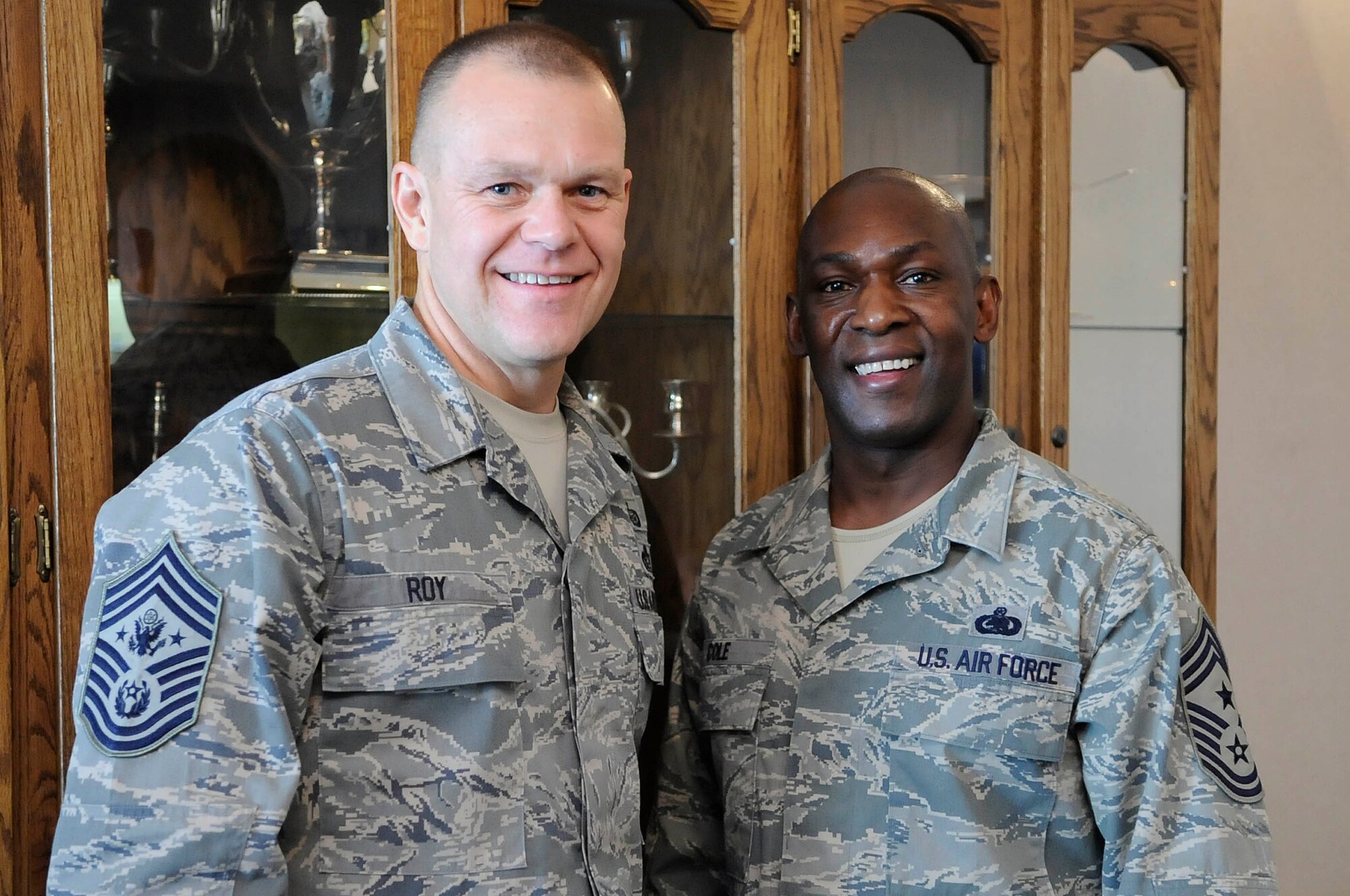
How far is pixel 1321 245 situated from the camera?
2939 mm

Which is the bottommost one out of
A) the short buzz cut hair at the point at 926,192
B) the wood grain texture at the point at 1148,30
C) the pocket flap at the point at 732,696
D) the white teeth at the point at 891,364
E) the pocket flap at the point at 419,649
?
the pocket flap at the point at 732,696

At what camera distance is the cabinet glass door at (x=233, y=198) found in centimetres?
143

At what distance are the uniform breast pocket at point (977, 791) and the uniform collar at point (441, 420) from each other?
0.47m

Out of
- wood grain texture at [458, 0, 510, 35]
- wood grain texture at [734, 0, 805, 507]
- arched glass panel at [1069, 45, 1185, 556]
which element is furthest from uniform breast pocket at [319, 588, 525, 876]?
arched glass panel at [1069, 45, 1185, 556]

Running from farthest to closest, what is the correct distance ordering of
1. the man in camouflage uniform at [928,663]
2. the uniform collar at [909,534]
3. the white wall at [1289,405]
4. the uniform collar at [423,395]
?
the white wall at [1289,405], the uniform collar at [909,534], the man in camouflage uniform at [928,663], the uniform collar at [423,395]

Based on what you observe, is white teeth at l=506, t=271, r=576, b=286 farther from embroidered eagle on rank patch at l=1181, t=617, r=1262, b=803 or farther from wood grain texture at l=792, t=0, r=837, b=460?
embroidered eagle on rank patch at l=1181, t=617, r=1262, b=803

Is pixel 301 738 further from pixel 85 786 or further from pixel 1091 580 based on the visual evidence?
pixel 1091 580

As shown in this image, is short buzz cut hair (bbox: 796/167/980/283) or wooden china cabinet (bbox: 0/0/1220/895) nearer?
wooden china cabinet (bbox: 0/0/1220/895)

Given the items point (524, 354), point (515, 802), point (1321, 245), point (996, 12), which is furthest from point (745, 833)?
point (1321, 245)

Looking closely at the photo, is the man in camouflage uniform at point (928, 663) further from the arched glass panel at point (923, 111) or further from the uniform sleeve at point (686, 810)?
the arched glass panel at point (923, 111)

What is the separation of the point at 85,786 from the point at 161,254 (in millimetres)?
700

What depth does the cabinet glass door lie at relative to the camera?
1.43 metres

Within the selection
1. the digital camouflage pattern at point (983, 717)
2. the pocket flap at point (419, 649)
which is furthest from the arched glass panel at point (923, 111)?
the pocket flap at point (419, 649)

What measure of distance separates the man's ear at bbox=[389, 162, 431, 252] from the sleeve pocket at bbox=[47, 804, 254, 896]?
62 centimetres
